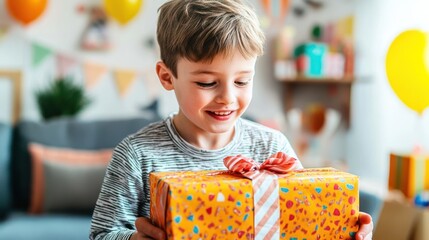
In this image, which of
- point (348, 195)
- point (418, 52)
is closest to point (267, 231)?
point (348, 195)

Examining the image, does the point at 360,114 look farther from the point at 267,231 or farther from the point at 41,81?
the point at 267,231

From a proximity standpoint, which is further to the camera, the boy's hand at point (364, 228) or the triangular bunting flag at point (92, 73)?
the triangular bunting flag at point (92, 73)

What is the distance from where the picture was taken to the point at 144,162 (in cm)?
115

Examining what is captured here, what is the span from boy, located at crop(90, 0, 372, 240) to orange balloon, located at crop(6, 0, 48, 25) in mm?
2454

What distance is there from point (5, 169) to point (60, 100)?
2.35 ft

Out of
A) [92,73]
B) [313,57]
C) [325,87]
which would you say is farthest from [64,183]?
[325,87]

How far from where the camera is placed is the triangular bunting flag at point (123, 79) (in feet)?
12.5

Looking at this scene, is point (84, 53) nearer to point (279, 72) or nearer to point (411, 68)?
point (279, 72)

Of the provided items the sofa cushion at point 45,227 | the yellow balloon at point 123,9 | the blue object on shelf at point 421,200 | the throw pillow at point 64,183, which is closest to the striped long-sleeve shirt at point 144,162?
the blue object on shelf at point 421,200

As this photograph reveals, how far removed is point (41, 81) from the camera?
3.66 m

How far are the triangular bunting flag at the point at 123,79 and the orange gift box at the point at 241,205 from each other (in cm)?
284

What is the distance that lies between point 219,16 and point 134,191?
0.35m

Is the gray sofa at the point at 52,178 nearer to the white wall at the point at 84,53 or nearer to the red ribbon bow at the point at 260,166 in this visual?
the white wall at the point at 84,53

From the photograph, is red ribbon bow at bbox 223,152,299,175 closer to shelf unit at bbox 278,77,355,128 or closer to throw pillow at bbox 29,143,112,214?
throw pillow at bbox 29,143,112,214
